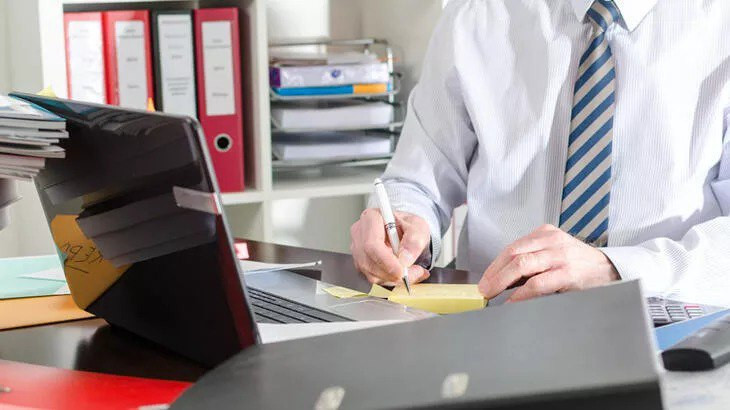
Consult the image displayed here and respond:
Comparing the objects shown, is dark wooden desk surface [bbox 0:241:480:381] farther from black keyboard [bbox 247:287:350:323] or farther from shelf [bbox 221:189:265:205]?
shelf [bbox 221:189:265:205]

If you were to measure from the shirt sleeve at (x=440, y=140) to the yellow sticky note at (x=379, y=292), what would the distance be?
438 millimetres

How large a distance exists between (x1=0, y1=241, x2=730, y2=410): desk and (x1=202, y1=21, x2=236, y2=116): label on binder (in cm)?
122

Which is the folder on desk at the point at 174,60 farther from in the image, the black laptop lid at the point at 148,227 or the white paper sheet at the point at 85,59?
the black laptop lid at the point at 148,227

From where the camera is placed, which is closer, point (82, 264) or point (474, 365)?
point (474, 365)

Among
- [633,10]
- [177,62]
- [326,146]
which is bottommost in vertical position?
[326,146]

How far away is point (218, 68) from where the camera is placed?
2.37 meters

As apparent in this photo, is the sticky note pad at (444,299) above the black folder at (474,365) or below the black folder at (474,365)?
below

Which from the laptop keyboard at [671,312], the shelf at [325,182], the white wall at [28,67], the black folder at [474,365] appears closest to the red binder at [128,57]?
the white wall at [28,67]

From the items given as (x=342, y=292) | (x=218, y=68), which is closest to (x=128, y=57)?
(x=218, y=68)

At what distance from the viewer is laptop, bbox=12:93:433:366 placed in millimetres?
786

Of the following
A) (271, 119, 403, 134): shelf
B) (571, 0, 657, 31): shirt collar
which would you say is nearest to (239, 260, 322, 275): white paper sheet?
(571, 0, 657, 31): shirt collar

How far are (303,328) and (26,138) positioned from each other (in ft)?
1.05

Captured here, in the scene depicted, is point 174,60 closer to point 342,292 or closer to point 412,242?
point 412,242

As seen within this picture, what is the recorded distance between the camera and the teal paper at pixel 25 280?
4.19 feet
